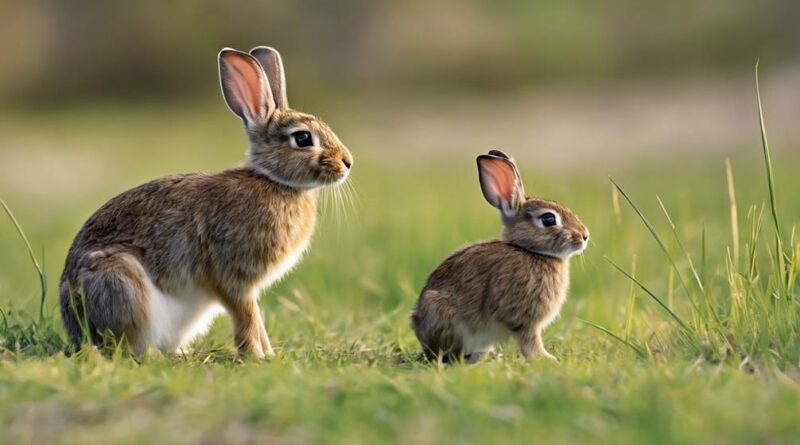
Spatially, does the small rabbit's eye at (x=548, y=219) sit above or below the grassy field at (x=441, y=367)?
above

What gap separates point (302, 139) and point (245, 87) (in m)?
0.43

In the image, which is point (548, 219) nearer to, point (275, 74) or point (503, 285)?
point (503, 285)

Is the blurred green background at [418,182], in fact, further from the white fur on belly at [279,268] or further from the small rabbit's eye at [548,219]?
the small rabbit's eye at [548,219]

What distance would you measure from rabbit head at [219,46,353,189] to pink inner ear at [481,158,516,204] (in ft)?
2.35

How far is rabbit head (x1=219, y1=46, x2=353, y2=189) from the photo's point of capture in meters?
6.16

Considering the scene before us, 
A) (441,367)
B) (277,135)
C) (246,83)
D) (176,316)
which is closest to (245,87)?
(246,83)

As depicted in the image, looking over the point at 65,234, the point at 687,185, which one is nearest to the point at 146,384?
the point at 65,234

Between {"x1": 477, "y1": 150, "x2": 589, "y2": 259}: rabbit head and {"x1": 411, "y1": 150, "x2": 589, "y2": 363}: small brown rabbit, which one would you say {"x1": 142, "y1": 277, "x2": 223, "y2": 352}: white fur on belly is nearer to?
{"x1": 411, "y1": 150, "x2": 589, "y2": 363}: small brown rabbit

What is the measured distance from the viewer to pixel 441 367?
16.6ft

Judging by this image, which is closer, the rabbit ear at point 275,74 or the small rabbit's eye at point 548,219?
the small rabbit's eye at point 548,219

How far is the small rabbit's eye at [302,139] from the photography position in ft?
20.4

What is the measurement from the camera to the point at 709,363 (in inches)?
202

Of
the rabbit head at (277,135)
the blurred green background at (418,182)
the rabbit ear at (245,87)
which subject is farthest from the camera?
the rabbit ear at (245,87)

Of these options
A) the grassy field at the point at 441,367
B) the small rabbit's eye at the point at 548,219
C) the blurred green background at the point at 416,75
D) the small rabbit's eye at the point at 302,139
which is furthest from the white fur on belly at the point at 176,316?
the blurred green background at the point at 416,75
